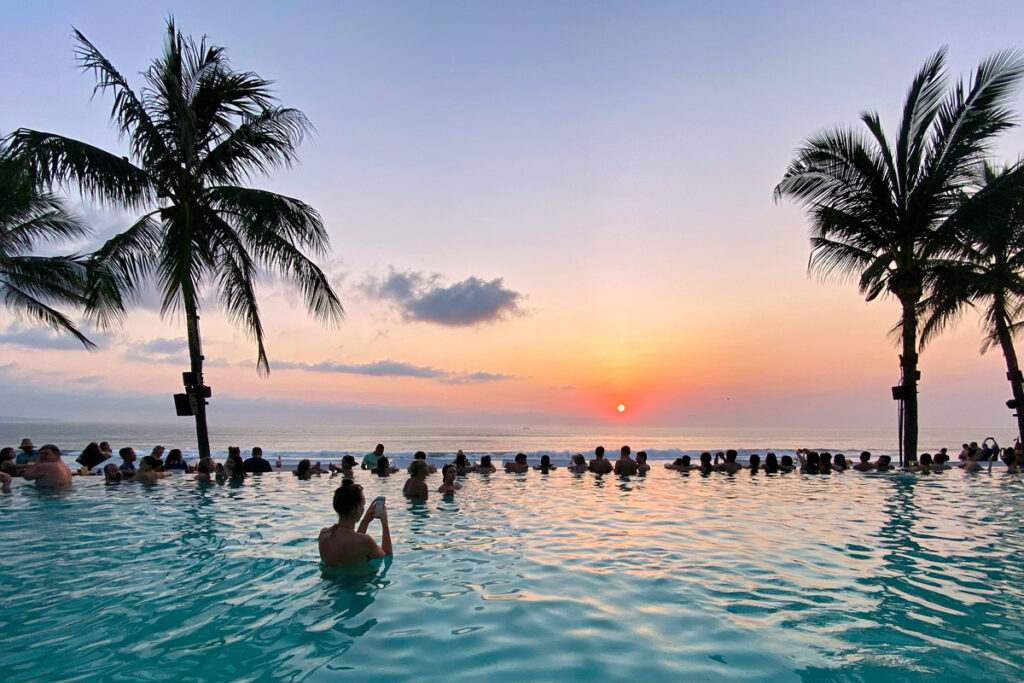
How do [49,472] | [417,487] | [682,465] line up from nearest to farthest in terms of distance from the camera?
[417,487] → [49,472] → [682,465]

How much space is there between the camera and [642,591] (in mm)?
6004

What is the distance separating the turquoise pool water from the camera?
4281mm

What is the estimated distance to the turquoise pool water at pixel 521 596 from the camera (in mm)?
4281

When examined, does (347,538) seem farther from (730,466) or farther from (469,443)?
(469,443)

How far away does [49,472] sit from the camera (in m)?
Result: 13.5

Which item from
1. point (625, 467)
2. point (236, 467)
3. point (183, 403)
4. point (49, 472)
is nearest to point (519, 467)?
point (625, 467)

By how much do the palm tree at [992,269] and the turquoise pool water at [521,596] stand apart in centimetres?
1028

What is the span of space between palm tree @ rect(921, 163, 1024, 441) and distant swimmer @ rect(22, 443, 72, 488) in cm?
2590

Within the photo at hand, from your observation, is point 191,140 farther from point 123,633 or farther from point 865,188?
point 865,188

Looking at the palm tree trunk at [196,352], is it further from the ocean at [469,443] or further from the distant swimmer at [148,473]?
the ocean at [469,443]

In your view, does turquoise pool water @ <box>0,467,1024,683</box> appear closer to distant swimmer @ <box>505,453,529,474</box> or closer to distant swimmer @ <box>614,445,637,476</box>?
distant swimmer @ <box>614,445,637,476</box>

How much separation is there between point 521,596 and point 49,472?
1349 cm

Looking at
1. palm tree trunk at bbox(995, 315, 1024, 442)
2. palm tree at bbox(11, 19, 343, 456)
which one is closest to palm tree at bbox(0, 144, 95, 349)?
palm tree at bbox(11, 19, 343, 456)

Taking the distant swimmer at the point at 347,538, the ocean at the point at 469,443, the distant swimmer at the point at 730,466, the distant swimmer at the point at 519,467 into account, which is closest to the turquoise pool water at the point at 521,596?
the distant swimmer at the point at 347,538
